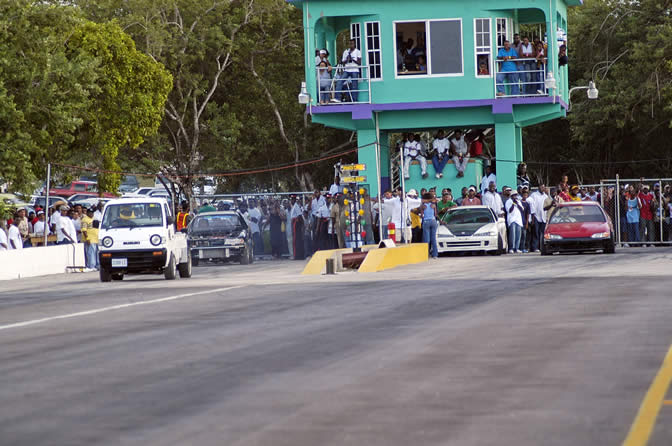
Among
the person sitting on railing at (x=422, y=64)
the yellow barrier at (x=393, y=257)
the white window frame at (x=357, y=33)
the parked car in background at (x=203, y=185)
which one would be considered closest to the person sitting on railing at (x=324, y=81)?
the white window frame at (x=357, y=33)

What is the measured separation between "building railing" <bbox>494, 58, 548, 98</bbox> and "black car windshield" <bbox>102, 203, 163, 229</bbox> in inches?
708

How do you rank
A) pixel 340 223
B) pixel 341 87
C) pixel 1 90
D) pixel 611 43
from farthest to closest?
pixel 611 43, pixel 341 87, pixel 1 90, pixel 340 223

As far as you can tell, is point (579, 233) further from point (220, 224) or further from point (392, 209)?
point (220, 224)

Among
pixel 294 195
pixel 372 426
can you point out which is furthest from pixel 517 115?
pixel 372 426

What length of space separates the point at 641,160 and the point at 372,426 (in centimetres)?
5458

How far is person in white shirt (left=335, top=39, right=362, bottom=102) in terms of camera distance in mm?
41562

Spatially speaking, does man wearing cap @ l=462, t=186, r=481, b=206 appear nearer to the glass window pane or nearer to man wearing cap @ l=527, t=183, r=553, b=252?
man wearing cap @ l=527, t=183, r=553, b=252

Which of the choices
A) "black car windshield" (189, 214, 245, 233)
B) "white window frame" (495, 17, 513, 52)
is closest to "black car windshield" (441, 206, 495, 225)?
"black car windshield" (189, 214, 245, 233)

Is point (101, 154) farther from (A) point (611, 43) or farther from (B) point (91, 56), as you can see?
(A) point (611, 43)

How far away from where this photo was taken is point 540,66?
41438 mm

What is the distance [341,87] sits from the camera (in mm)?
41938

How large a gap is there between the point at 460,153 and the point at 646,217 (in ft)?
26.0

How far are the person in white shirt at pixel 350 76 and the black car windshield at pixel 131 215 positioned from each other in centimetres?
1606

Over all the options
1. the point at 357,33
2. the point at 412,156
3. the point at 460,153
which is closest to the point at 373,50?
the point at 357,33
